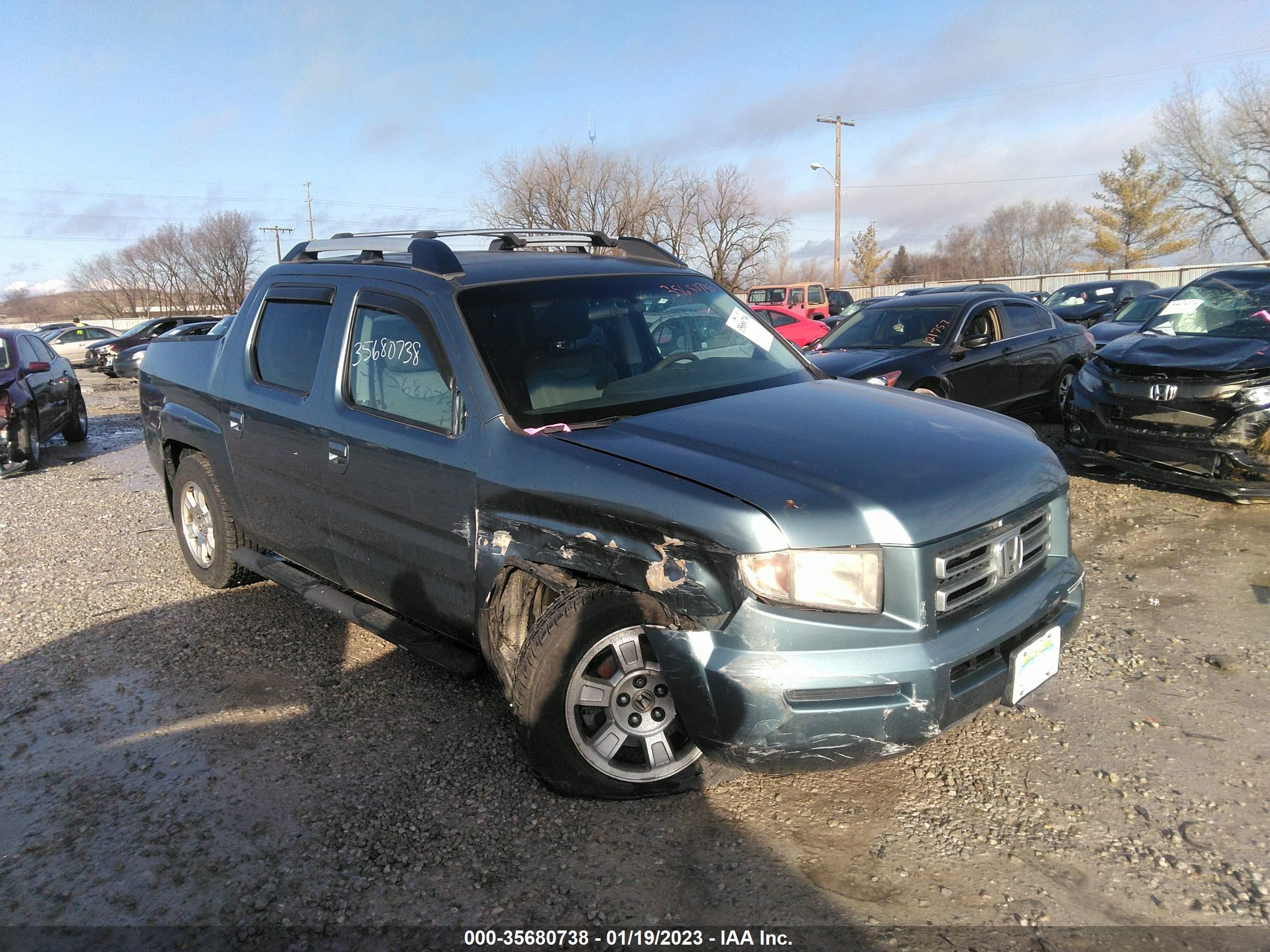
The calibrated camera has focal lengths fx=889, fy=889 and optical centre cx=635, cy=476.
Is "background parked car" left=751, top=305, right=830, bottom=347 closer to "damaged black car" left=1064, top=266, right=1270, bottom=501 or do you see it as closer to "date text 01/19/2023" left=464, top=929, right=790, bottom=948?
"damaged black car" left=1064, top=266, right=1270, bottom=501

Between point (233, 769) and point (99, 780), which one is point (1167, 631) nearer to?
point (233, 769)

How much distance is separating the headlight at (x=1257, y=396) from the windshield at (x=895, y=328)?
2863 mm

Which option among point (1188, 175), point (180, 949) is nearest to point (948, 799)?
point (180, 949)

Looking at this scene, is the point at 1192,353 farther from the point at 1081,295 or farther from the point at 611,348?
the point at 1081,295

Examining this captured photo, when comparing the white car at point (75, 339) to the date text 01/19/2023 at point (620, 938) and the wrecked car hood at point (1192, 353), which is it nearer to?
the wrecked car hood at point (1192, 353)

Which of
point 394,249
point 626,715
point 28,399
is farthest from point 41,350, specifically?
point 626,715

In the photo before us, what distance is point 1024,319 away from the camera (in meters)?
9.51

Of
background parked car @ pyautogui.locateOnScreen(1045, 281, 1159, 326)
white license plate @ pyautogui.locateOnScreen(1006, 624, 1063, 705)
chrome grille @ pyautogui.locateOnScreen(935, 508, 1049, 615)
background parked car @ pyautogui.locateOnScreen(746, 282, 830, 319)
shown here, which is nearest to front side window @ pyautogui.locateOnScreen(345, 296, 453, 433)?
chrome grille @ pyautogui.locateOnScreen(935, 508, 1049, 615)

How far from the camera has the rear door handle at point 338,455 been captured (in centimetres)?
378

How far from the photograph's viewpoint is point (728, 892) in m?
2.60

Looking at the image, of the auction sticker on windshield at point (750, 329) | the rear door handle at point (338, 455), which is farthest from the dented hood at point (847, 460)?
the rear door handle at point (338, 455)

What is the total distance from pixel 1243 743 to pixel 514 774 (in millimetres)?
2717

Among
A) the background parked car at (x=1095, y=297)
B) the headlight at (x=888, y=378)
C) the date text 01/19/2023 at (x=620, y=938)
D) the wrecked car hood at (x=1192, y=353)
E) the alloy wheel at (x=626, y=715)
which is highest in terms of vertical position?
the background parked car at (x=1095, y=297)

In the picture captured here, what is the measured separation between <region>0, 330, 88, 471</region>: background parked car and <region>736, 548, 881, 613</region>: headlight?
10824 millimetres
